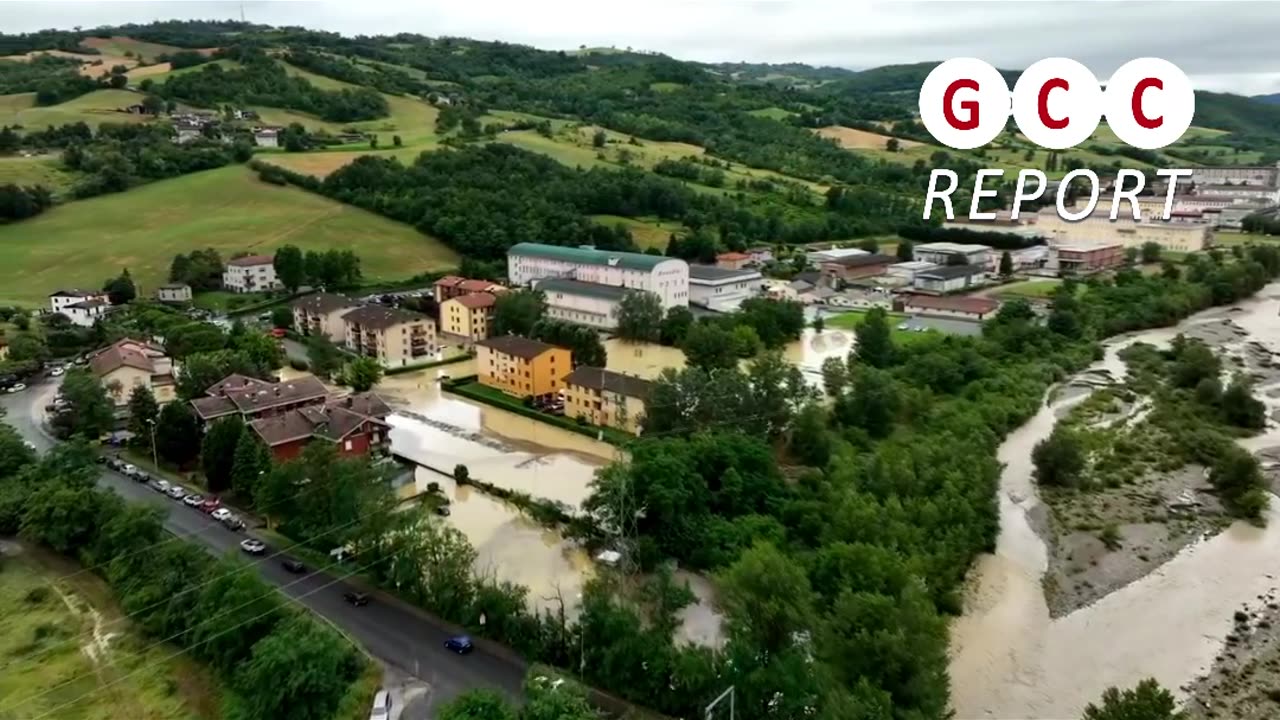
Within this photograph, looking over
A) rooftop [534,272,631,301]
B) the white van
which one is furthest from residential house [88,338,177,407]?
the white van

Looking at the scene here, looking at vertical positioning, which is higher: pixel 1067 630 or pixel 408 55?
pixel 408 55

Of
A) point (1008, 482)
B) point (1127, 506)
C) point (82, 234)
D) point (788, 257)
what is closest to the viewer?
point (1127, 506)

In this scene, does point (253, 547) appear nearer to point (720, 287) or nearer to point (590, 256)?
point (590, 256)

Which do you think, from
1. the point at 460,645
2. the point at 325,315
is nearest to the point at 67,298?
the point at 325,315

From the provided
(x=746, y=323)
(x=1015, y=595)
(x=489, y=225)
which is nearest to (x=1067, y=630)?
(x=1015, y=595)

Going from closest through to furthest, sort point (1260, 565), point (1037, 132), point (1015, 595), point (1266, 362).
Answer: point (1037, 132) < point (1015, 595) < point (1260, 565) < point (1266, 362)

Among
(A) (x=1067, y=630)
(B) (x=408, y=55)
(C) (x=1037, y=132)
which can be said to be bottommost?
(A) (x=1067, y=630)

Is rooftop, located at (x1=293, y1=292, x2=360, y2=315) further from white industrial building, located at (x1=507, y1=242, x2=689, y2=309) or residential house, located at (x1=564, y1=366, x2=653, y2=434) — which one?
residential house, located at (x1=564, y1=366, x2=653, y2=434)

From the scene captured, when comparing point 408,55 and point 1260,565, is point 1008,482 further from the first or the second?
point 408,55
